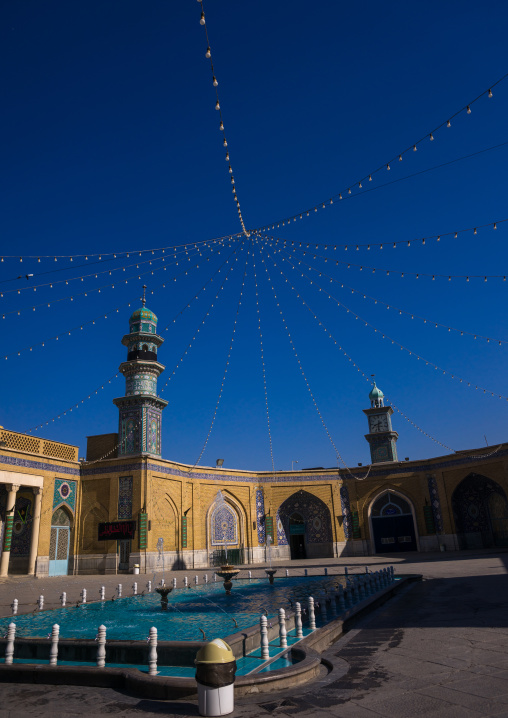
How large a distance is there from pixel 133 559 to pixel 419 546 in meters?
15.2

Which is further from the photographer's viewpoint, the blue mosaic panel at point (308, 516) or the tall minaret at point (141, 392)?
the blue mosaic panel at point (308, 516)

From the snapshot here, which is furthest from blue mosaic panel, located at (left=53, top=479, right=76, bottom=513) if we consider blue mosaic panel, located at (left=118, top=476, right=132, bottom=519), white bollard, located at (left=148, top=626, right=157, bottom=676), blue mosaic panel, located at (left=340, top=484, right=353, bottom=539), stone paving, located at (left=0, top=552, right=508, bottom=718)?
white bollard, located at (left=148, top=626, right=157, bottom=676)

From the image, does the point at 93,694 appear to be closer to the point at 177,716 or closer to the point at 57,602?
the point at 177,716

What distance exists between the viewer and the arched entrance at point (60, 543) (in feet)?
75.0

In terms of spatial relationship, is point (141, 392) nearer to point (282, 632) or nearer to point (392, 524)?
point (392, 524)

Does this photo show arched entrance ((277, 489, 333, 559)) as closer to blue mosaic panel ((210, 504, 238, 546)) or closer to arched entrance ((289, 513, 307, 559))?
arched entrance ((289, 513, 307, 559))

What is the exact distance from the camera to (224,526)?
27.7 metres

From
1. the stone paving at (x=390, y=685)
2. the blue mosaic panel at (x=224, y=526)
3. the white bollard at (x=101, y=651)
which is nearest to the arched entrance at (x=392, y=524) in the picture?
the blue mosaic panel at (x=224, y=526)

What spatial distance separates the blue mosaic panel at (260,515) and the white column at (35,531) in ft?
39.3

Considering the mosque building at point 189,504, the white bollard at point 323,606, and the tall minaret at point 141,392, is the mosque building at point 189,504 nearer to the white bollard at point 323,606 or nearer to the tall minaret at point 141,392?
the tall minaret at point 141,392

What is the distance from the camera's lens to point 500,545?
26344mm

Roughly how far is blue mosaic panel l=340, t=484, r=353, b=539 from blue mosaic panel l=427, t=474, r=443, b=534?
4.67 meters

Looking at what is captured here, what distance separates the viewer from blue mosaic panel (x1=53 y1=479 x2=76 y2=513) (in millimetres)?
23438

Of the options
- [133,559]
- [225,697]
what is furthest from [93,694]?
[133,559]
